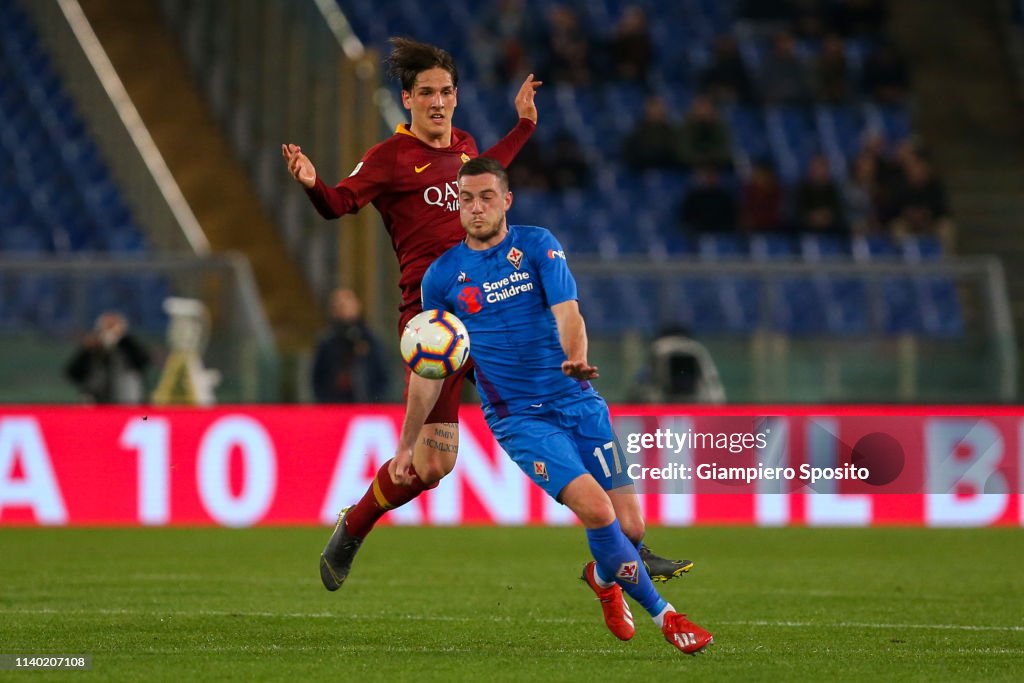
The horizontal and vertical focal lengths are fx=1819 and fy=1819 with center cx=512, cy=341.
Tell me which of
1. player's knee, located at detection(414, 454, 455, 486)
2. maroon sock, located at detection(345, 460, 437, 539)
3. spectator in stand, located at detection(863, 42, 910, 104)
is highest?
spectator in stand, located at detection(863, 42, 910, 104)

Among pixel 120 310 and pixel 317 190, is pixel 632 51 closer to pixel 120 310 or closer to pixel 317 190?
pixel 120 310

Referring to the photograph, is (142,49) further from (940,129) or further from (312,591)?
(312,591)

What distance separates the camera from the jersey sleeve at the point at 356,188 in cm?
755

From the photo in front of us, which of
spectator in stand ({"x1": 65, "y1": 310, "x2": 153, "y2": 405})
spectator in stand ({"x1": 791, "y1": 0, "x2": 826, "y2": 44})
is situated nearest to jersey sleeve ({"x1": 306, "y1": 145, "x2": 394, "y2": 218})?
spectator in stand ({"x1": 65, "y1": 310, "x2": 153, "y2": 405})

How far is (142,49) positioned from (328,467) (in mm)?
9050

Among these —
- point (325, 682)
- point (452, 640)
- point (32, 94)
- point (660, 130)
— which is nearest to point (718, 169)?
point (660, 130)

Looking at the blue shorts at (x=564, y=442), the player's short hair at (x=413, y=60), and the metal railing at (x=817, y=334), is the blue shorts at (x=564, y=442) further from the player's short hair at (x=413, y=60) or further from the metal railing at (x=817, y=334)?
the metal railing at (x=817, y=334)

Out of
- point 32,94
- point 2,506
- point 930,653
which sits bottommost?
point 930,653

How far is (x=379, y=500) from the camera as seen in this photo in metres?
8.20

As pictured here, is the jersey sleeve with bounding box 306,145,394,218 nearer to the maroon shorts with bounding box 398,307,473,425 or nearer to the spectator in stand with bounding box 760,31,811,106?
the maroon shorts with bounding box 398,307,473,425

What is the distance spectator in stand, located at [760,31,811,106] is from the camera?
20188 millimetres

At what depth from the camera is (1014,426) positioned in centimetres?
1363

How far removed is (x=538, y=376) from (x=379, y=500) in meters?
1.32

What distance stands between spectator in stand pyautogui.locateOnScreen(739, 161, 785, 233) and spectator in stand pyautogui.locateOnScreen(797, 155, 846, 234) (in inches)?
9.0
